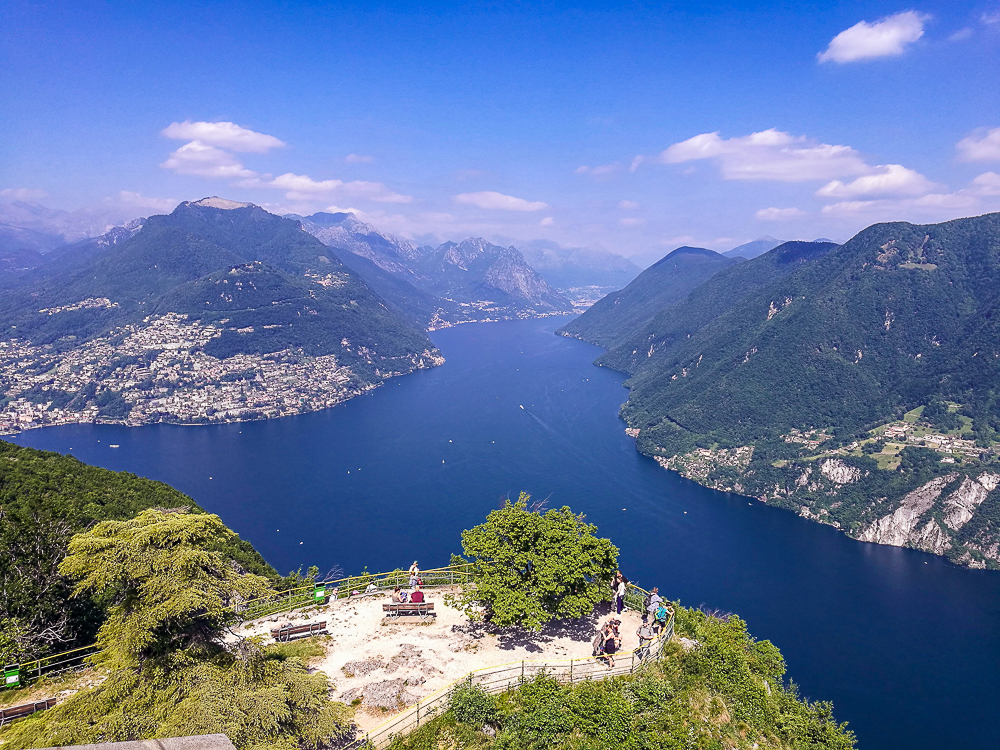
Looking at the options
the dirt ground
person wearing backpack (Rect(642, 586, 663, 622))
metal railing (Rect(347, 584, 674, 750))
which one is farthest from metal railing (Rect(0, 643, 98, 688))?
person wearing backpack (Rect(642, 586, 663, 622))

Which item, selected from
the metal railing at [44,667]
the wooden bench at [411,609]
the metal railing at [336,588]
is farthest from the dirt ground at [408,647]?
the metal railing at [44,667]

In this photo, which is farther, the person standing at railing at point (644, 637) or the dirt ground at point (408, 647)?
the person standing at railing at point (644, 637)

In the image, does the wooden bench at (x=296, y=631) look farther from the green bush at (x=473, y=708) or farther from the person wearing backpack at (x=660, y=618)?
the person wearing backpack at (x=660, y=618)

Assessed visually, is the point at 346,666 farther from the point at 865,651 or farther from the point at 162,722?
the point at 865,651

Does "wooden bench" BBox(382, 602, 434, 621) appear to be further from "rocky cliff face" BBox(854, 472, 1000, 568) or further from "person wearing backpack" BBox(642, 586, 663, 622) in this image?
Answer: "rocky cliff face" BBox(854, 472, 1000, 568)

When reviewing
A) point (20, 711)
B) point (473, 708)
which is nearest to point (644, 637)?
point (473, 708)

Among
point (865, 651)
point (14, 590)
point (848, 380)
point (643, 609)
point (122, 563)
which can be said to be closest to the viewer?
point (122, 563)

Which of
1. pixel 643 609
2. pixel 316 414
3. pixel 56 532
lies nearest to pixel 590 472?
pixel 316 414
